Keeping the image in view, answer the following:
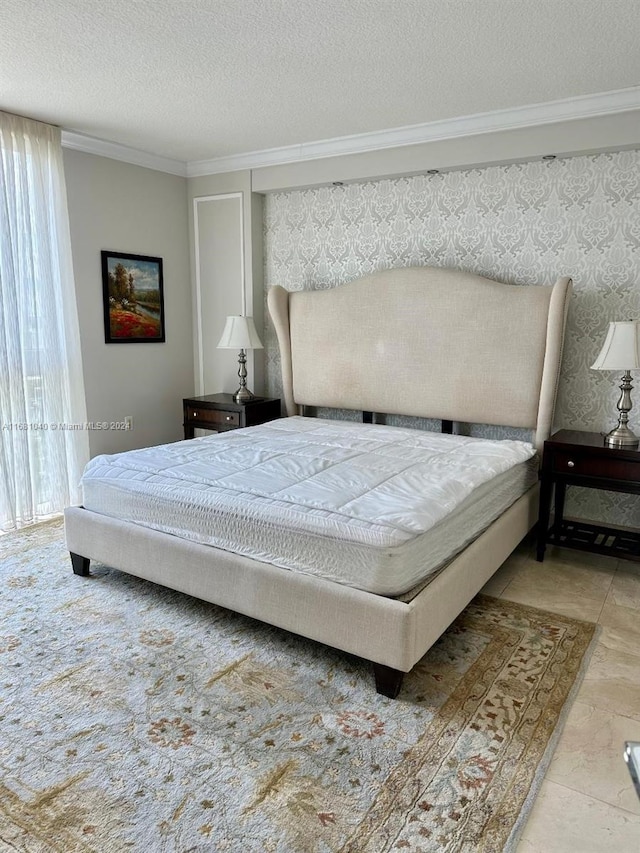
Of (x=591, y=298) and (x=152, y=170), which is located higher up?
(x=152, y=170)

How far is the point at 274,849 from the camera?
1.46 metres

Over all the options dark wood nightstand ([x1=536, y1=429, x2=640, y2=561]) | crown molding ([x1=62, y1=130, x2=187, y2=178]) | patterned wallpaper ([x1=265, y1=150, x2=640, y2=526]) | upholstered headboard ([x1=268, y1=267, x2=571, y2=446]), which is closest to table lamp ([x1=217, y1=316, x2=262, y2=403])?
upholstered headboard ([x1=268, y1=267, x2=571, y2=446])

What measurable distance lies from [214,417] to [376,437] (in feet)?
4.75

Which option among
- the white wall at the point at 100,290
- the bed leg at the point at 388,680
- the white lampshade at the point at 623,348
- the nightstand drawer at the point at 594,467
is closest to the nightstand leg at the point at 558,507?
the nightstand drawer at the point at 594,467

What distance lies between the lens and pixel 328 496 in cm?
242

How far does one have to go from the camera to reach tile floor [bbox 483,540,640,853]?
153 cm

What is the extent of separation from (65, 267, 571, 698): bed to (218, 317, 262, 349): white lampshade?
219 mm

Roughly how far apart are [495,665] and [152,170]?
4200 mm

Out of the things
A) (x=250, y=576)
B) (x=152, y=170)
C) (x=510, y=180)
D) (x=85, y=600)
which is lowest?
(x=85, y=600)

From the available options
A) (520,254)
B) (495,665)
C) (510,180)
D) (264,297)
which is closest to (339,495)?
(495,665)

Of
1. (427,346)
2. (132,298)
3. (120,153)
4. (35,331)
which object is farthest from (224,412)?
(120,153)

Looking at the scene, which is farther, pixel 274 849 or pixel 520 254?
pixel 520 254

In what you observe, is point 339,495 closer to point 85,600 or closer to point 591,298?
point 85,600

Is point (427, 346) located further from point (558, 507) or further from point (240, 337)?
point (240, 337)
